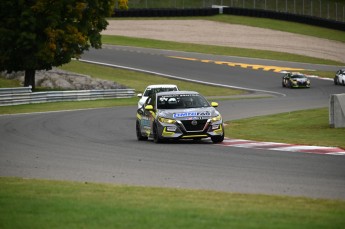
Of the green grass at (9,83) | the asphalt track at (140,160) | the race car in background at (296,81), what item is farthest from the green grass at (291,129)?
the green grass at (9,83)

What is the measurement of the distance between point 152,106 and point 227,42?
56.5 metres

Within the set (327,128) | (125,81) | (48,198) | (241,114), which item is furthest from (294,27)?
(48,198)

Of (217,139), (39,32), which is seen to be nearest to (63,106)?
(39,32)

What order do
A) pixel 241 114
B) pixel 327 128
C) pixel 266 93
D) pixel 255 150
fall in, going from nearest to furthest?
pixel 255 150 < pixel 327 128 < pixel 241 114 < pixel 266 93

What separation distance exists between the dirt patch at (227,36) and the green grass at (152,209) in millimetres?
63321

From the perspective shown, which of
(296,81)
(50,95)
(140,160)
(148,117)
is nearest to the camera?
(140,160)

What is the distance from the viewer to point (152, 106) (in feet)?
75.5

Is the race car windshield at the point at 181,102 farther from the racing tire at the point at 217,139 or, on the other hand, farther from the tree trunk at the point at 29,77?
the tree trunk at the point at 29,77

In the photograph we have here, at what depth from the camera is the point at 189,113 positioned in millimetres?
21812

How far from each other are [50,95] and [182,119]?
82.2 ft

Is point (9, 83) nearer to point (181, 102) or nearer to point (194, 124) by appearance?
point (181, 102)

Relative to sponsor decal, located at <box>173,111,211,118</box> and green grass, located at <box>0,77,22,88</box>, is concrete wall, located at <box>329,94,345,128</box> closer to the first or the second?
sponsor decal, located at <box>173,111,211,118</box>

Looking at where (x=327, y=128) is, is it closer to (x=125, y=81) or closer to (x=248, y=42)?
(x=125, y=81)

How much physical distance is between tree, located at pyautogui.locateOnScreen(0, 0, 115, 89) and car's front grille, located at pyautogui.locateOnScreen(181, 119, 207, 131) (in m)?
27.7
